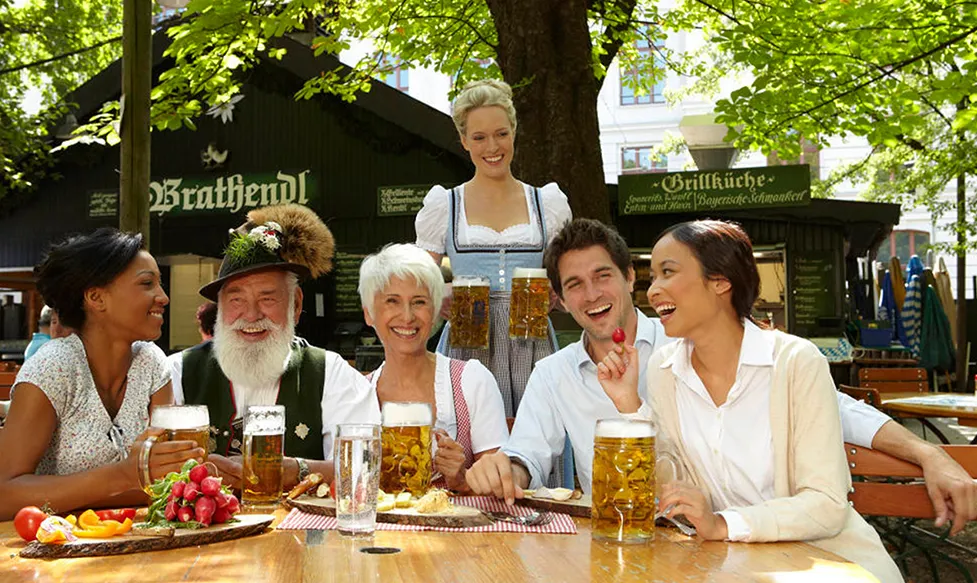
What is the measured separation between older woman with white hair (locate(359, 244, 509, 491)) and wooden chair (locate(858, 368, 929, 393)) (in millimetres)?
4701

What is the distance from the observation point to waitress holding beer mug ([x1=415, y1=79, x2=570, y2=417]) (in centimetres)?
344

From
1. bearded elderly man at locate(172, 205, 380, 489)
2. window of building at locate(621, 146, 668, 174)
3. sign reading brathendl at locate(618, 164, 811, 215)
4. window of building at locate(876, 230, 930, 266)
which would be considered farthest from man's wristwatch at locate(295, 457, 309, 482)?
window of building at locate(876, 230, 930, 266)

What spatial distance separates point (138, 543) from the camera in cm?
161

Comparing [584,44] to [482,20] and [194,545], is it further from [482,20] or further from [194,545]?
[194,545]

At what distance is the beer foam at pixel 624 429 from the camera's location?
175 centimetres

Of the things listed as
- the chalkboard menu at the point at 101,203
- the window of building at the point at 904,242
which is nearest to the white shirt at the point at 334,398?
the chalkboard menu at the point at 101,203

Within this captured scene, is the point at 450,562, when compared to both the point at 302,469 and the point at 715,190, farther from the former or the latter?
the point at 715,190

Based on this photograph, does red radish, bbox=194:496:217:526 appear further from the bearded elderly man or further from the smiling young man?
the bearded elderly man

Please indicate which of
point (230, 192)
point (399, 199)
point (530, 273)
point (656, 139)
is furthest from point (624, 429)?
point (656, 139)

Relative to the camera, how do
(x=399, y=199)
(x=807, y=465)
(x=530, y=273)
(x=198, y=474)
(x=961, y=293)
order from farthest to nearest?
1. (x=961, y=293)
2. (x=399, y=199)
3. (x=530, y=273)
4. (x=807, y=465)
5. (x=198, y=474)

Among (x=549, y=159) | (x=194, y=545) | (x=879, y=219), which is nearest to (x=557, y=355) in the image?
(x=194, y=545)

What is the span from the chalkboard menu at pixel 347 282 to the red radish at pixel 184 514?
11156 mm

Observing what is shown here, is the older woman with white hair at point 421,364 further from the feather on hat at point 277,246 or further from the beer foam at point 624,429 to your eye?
the beer foam at point 624,429

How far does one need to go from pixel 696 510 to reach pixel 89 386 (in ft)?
5.06
